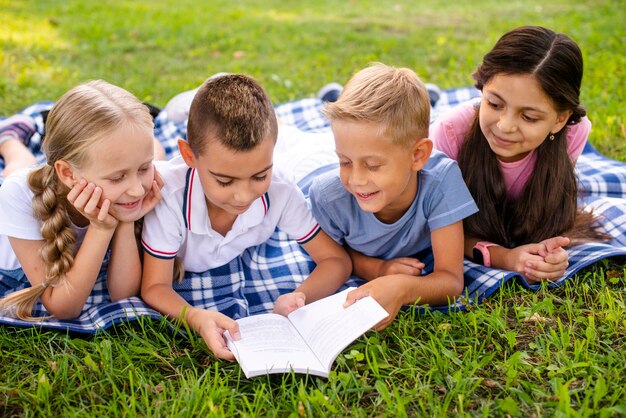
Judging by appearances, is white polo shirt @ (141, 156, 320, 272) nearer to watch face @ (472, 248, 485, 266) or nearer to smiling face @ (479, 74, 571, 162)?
watch face @ (472, 248, 485, 266)

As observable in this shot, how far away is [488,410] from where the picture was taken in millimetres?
2125

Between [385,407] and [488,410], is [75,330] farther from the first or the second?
[488,410]

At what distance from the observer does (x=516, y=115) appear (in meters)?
2.98

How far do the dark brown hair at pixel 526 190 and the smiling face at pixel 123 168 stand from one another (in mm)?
1613

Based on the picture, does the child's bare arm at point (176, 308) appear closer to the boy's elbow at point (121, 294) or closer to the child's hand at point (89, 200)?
the boy's elbow at point (121, 294)

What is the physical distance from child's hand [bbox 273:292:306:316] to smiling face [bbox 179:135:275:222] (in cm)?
44

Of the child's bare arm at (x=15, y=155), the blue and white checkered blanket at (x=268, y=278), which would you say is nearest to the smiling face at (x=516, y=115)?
the blue and white checkered blanket at (x=268, y=278)

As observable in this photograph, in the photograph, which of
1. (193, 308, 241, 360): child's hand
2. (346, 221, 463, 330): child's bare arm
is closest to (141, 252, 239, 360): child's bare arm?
(193, 308, 241, 360): child's hand

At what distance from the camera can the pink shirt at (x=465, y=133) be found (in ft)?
10.9

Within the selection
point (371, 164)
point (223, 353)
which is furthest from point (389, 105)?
point (223, 353)

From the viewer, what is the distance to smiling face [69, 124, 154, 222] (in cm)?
263

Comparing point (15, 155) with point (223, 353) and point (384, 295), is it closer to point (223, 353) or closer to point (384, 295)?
point (223, 353)

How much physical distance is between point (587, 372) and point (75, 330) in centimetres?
203

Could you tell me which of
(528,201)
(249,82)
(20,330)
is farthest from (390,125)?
(20,330)
